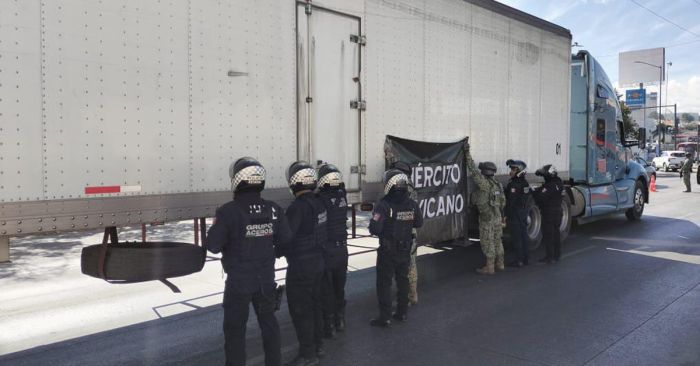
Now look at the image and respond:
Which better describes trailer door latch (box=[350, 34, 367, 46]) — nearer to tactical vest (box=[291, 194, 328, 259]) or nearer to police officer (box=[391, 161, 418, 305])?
police officer (box=[391, 161, 418, 305])

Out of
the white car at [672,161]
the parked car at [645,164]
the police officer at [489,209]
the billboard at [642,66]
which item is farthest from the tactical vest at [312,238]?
the billboard at [642,66]

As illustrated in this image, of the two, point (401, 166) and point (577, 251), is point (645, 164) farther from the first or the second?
point (401, 166)

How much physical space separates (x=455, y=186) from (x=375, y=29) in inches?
103

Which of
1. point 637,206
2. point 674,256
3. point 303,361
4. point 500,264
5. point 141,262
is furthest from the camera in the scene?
point 637,206

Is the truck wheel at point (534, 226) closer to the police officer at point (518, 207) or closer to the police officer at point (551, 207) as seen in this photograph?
the police officer at point (551, 207)

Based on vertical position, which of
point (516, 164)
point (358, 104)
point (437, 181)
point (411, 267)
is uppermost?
point (358, 104)

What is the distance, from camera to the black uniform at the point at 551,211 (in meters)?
8.75

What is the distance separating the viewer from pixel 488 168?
25.2ft

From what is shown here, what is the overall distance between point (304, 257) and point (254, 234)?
2.63 ft

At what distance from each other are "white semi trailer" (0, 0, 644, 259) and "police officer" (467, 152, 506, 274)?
85cm

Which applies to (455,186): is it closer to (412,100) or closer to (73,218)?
(412,100)

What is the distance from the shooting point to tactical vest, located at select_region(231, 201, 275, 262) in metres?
3.96

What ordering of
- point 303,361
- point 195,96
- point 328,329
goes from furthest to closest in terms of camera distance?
point 328,329
point 303,361
point 195,96

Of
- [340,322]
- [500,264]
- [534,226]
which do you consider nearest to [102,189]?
[340,322]
